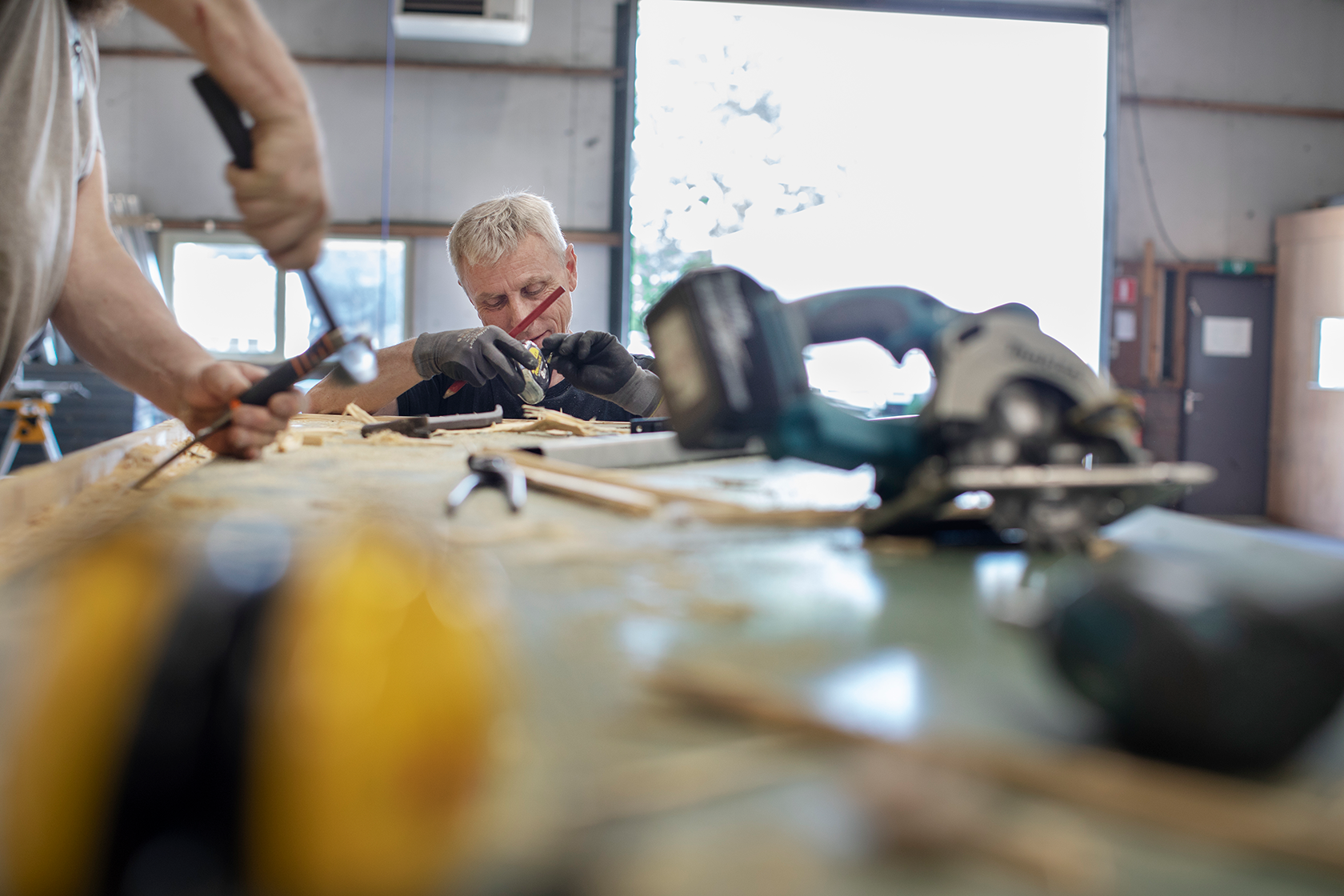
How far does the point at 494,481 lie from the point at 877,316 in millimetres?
416

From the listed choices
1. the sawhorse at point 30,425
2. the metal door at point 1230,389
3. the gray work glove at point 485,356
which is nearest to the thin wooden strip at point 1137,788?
the gray work glove at point 485,356

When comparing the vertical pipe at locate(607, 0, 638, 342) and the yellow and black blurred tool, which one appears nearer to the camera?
the yellow and black blurred tool

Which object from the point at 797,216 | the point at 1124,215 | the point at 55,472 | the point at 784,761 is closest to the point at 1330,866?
the point at 784,761

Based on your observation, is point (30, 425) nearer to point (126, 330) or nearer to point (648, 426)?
point (126, 330)

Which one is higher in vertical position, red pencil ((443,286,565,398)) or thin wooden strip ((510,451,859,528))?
red pencil ((443,286,565,398))

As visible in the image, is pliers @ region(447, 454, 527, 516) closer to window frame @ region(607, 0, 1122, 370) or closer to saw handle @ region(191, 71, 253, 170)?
saw handle @ region(191, 71, 253, 170)

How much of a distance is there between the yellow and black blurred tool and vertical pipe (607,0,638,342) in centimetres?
558

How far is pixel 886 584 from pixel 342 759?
400 mm

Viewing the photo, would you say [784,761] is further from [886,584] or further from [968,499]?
[968,499]

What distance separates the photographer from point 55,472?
3.10 ft

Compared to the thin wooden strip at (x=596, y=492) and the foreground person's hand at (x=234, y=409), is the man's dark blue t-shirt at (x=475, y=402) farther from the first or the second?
the thin wooden strip at (x=596, y=492)

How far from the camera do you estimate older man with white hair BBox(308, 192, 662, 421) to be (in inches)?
75.8

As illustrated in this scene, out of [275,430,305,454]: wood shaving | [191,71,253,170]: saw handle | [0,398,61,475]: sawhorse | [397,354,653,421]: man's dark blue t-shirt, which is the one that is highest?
[191,71,253,170]: saw handle

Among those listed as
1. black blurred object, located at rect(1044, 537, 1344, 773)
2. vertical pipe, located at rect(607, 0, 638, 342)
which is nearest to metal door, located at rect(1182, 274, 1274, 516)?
vertical pipe, located at rect(607, 0, 638, 342)
